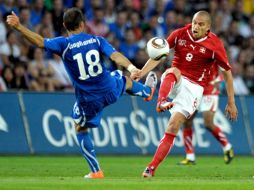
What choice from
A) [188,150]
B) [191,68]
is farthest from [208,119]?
[191,68]

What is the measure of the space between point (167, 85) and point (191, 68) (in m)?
1.00

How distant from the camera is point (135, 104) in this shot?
2116cm

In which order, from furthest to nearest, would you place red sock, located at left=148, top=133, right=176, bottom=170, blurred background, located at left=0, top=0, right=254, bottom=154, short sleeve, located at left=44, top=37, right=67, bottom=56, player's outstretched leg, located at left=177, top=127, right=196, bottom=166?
blurred background, located at left=0, top=0, right=254, bottom=154 → player's outstretched leg, located at left=177, top=127, right=196, bottom=166 → red sock, located at left=148, top=133, right=176, bottom=170 → short sleeve, located at left=44, top=37, right=67, bottom=56

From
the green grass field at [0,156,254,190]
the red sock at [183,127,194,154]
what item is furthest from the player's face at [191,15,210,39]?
the red sock at [183,127,194,154]

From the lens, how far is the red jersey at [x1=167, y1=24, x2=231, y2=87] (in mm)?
13812

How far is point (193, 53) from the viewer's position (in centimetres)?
1395

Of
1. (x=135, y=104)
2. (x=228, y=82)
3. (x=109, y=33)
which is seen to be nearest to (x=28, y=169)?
(x=228, y=82)

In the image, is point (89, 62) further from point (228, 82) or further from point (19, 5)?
point (19, 5)

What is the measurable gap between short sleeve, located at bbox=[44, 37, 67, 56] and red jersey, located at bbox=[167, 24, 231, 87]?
208 cm

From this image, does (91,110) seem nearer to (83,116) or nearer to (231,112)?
(83,116)

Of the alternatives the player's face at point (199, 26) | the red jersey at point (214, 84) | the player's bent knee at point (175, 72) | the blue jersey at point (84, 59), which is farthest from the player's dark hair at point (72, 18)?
the red jersey at point (214, 84)

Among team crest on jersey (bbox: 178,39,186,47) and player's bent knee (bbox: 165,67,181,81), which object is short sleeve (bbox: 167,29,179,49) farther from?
player's bent knee (bbox: 165,67,181,81)

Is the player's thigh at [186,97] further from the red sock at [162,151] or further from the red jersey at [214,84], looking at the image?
the red jersey at [214,84]

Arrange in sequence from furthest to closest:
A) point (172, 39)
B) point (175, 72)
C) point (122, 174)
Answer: point (122, 174), point (172, 39), point (175, 72)
